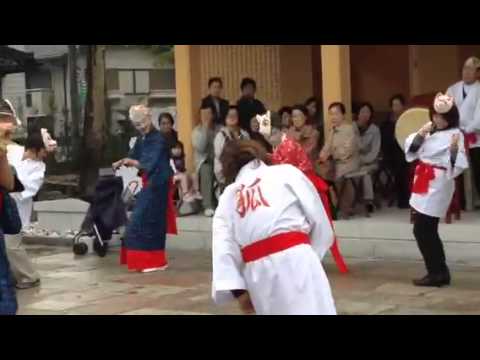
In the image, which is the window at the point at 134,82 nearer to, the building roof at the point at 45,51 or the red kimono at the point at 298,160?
the building roof at the point at 45,51

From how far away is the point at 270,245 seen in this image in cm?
481

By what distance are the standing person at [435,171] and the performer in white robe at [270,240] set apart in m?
3.30

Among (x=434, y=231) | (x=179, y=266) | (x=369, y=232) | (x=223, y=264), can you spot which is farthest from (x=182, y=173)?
(x=223, y=264)

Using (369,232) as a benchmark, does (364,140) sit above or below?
above

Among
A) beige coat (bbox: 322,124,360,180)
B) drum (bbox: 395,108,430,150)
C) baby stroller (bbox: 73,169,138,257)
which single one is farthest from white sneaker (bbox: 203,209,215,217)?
drum (bbox: 395,108,430,150)

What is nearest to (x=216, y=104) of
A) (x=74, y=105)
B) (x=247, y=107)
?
(x=247, y=107)

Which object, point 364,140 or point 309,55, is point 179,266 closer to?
point 364,140

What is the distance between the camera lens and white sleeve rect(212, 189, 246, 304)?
15.8 ft

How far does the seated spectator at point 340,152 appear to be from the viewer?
10.5m

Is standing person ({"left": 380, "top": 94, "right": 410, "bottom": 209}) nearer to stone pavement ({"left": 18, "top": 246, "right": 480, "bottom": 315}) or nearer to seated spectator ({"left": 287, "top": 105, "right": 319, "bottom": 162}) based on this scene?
seated spectator ({"left": 287, "top": 105, "right": 319, "bottom": 162})

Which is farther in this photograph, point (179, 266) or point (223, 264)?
point (179, 266)

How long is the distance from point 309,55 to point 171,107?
8.76ft

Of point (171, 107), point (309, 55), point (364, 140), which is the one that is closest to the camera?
point (364, 140)

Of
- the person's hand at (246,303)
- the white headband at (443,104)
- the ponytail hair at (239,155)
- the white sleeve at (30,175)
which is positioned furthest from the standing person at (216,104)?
the person's hand at (246,303)
